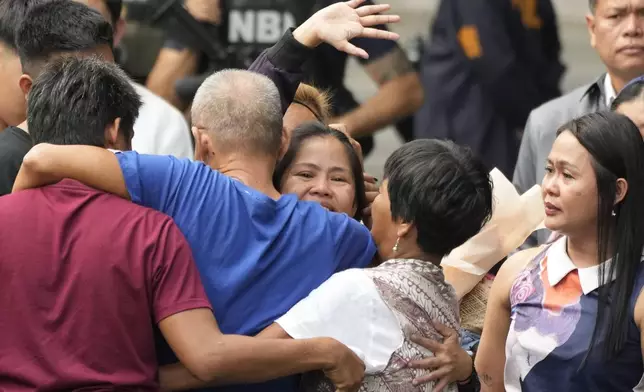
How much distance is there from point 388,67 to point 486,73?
518mm

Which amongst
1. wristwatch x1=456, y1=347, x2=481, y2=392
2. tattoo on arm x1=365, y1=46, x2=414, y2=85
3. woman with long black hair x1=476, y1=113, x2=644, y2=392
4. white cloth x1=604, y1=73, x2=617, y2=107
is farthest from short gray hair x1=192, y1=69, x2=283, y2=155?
tattoo on arm x1=365, y1=46, x2=414, y2=85

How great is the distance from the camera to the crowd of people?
312 cm

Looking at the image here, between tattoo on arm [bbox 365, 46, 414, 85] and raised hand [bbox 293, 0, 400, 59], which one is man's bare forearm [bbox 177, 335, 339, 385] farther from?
tattoo on arm [bbox 365, 46, 414, 85]

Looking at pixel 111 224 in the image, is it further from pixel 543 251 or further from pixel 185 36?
pixel 185 36

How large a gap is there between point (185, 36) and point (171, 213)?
3.02 metres

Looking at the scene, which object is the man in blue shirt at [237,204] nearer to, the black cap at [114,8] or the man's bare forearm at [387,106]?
the black cap at [114,8]

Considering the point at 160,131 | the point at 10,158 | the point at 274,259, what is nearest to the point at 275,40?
the point at 160,131

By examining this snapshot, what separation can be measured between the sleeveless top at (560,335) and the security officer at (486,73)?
2.88 meters

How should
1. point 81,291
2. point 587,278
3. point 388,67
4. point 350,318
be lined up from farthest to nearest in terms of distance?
point 388,67 → point 587,278 → point 350,318 → point 81,291

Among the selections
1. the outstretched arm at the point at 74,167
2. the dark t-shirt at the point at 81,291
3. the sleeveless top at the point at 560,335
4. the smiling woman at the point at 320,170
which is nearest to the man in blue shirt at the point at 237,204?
the outstretched arm at the point at 74,167

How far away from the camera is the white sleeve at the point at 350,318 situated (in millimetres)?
3264

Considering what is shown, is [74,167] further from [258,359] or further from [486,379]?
[486,379]

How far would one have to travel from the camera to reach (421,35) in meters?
7.68

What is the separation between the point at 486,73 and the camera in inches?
250
